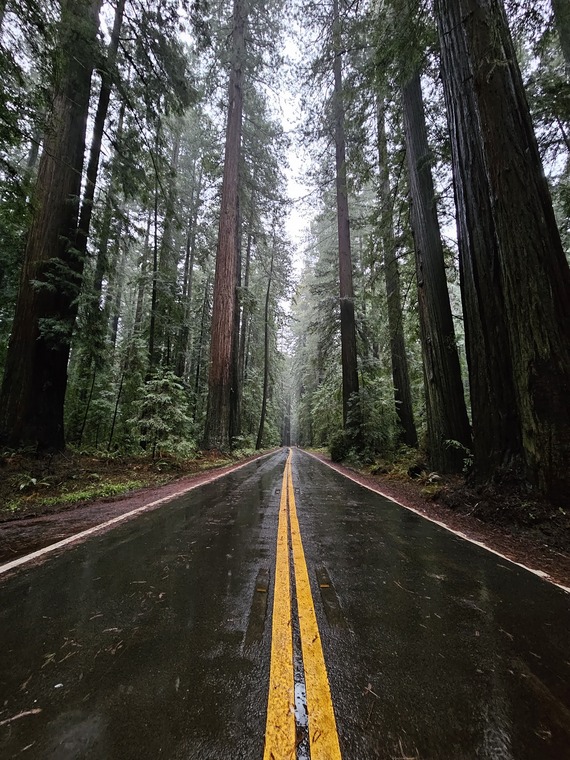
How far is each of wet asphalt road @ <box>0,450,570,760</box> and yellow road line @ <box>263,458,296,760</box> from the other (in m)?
0.05

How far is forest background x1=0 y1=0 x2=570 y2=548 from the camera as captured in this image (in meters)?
4.75

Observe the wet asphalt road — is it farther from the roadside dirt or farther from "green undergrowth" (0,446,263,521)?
"green undergrowth" (0,446,263,521)

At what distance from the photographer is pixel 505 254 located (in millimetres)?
4863

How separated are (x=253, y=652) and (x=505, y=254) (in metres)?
5.61

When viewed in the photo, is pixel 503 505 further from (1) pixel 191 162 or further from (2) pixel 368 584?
(1) pixel 191 162

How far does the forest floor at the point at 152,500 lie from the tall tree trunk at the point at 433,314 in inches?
35.3

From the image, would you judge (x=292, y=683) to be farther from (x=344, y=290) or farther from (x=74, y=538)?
(x=344, y=290)

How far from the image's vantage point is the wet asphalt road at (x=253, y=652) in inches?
52.1

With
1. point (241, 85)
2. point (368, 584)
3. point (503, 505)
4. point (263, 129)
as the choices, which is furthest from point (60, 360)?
point (263, 129)

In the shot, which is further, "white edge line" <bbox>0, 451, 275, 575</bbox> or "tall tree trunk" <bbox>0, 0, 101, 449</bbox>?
"tall tree trunk" <bbox>0, 0, 101, 449</bbox>

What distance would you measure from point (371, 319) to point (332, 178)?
21.3 feet

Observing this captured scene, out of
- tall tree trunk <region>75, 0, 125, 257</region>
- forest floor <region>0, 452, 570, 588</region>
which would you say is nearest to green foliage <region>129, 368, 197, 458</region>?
forest floor <region>0, 452, 570, 588</region>

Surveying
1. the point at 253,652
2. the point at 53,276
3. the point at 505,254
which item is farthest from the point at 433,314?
the point at 53,276

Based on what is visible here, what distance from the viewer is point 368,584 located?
2.68m
